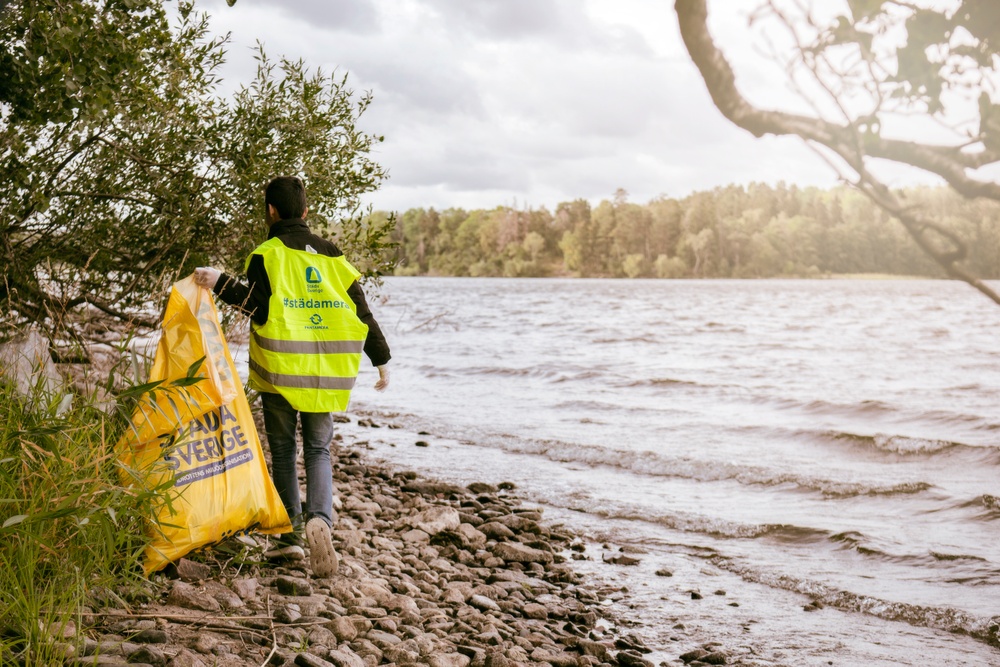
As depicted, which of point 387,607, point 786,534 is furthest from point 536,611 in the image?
point 786,534

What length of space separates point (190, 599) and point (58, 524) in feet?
2.17

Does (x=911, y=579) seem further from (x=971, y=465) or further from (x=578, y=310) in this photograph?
(x=578, y=310)

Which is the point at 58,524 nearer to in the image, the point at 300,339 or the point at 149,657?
the point at 149,657

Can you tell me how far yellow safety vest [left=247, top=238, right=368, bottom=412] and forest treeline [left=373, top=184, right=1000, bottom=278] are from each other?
25.7 meters

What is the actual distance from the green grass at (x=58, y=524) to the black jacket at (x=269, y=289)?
84cm

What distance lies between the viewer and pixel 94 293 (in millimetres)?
6535

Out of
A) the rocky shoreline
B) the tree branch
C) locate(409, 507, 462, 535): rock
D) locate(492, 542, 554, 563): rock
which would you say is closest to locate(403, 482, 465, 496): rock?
the rocky shoreline

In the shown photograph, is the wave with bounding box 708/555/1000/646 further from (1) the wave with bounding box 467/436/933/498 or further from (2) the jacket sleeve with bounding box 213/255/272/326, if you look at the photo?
(2) the jacket sleeve with bounding box 213/255/272/326

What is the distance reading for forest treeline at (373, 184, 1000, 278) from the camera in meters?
46.1

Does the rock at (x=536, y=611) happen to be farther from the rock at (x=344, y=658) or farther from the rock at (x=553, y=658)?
the rock at (x=344, y=658)

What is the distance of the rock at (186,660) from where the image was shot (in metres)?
3.16

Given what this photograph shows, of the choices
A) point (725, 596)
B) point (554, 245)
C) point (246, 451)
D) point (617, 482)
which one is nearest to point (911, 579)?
point (725, 596)

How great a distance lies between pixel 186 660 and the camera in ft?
10.5

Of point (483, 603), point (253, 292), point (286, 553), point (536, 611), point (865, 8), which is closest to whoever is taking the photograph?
point (865, 8)
